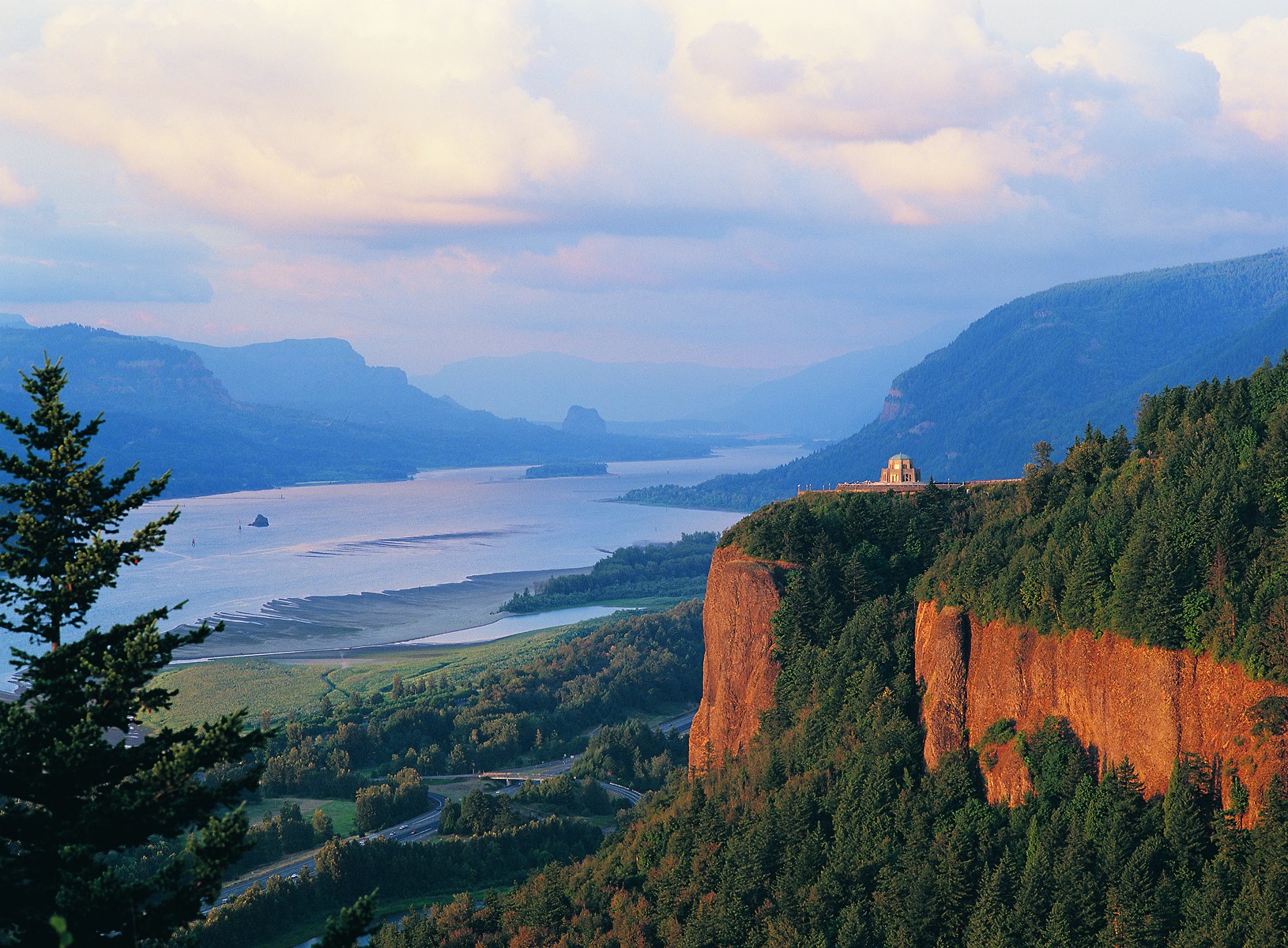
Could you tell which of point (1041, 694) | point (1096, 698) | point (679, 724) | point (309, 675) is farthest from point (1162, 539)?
point (309, 675)

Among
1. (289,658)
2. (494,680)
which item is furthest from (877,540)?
(289,658)

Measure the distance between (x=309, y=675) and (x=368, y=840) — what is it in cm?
4409

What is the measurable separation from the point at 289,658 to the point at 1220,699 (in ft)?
324

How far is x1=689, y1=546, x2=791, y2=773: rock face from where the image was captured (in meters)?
60.3

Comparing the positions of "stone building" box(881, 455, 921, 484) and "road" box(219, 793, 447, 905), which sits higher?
"stone building" box(881, 455, 921, 484)

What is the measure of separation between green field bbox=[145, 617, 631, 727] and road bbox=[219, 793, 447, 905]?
22018 mm

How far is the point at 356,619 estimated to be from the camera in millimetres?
142875

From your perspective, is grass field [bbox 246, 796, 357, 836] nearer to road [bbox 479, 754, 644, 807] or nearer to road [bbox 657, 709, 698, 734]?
road [bbox 479, 754, 644, 807]

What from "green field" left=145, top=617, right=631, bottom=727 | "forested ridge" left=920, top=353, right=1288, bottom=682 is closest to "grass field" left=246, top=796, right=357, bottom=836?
"green field" left=145, top=617, right=631, bottom=727

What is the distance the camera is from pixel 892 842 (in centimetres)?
4791

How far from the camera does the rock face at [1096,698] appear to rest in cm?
3938

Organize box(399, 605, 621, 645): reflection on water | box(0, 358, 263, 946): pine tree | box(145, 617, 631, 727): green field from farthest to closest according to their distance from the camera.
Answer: box(399, 605, 621, 645): reflection on water, box(145, 617, 631, 727): green field, box(0, 358, 263, 946): pine tree

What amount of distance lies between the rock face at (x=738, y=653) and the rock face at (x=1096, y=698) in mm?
9029

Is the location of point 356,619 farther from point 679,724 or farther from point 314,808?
point 314,808
